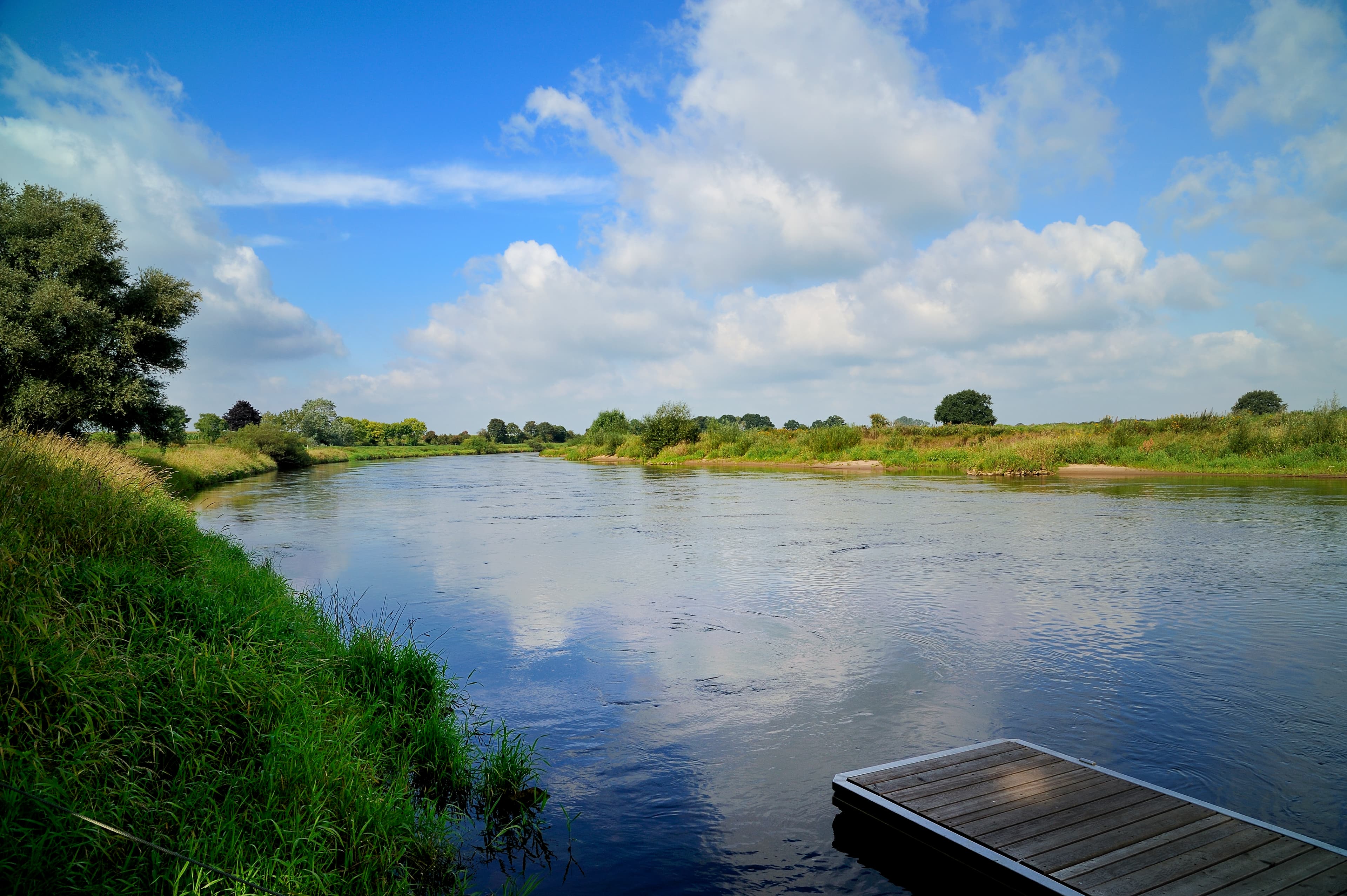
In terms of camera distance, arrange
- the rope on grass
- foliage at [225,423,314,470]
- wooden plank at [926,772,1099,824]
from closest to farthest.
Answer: the rope on grass
wooden plank at [926,772,1099,824]
foliage at [225,423,314,470]

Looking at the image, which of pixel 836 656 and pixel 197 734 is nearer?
pixel 197 734

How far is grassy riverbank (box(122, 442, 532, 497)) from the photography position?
1185 inches

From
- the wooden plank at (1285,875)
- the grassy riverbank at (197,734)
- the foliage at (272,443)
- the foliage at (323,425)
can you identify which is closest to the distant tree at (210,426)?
the foliage at (272,443)

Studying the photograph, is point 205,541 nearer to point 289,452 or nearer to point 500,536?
point 500,536

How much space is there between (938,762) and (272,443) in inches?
2653

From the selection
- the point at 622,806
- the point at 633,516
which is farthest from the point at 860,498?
the point at 622,806

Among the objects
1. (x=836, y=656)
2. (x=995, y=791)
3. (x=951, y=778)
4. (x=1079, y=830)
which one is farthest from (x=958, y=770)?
(x=836, y=656)

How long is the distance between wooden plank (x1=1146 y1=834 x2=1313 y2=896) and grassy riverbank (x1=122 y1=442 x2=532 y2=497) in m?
22.3

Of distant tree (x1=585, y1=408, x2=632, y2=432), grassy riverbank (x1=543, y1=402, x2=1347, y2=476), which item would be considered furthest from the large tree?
distant tree (x1=585, y1=408, x2=632, y2=432)

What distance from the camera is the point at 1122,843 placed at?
4.06 m

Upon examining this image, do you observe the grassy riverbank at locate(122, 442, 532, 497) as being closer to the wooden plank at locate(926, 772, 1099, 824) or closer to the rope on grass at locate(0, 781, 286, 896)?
the rope on grass at locate(0, 781, 286, 896)

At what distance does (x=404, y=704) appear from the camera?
247 inches

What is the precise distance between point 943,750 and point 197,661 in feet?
18.4

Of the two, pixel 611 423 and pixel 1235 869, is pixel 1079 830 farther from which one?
pixel 611 423
